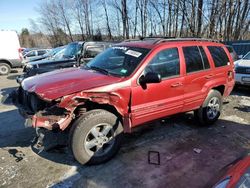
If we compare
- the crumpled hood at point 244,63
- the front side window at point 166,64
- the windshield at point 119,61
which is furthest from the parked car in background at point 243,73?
the windshield at point 119,61

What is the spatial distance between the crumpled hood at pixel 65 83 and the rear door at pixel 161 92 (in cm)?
53

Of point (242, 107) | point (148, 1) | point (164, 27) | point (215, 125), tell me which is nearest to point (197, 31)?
point (164, 27)

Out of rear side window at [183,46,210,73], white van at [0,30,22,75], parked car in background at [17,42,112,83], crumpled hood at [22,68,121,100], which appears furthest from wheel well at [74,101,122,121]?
white van at [0,30,22,75]

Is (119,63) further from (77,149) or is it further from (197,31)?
(197,31)

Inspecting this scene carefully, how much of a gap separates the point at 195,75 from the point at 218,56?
107 cm

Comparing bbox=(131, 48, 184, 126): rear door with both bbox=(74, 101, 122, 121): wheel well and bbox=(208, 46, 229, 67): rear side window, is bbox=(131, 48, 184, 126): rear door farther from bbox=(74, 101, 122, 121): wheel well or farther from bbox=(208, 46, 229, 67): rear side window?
bbox=(208, 46, 229, 67): rear side window

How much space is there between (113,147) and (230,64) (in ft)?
11.6

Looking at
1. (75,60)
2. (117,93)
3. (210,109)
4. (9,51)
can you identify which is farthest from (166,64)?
(9,51)

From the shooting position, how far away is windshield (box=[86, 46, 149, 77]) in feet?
12.7

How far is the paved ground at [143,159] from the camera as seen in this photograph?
329 cm

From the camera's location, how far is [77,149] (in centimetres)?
336

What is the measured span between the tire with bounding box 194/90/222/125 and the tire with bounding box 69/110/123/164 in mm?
2160

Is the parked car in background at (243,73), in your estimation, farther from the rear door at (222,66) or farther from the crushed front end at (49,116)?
the crushed front end at (49,116)

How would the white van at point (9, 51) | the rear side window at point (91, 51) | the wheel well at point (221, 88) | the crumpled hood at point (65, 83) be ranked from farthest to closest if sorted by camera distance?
the white van at point (9, 51) < the rear side window at point (91, 51) < the wheel well at point (221, 88) < the crumpled hood at point (65, 83)
